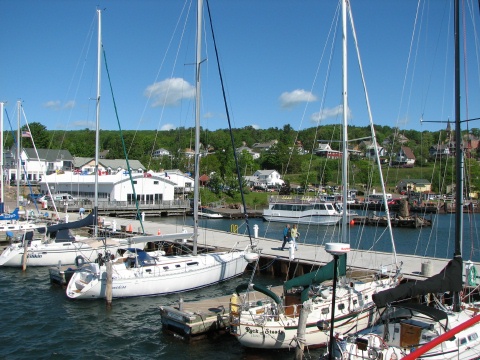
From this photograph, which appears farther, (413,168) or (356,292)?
(413,168)

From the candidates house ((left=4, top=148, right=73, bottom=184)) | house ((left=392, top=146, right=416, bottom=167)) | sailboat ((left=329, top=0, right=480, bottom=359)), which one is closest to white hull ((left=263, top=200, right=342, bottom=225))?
sailboat ((left=329, top=0, right=480, bottom=359))

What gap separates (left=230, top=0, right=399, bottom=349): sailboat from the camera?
50.7 ft

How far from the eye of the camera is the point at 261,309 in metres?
16.4

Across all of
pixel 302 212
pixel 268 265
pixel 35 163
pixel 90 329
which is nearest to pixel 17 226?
pixel 268 265

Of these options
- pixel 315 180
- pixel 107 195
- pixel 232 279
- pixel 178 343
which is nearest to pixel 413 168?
pixel 315 180

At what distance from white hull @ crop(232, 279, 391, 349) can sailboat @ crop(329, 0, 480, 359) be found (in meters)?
1.79

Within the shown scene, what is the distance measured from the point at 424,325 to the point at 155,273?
1329cm

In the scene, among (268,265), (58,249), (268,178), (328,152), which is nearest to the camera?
(268,265)

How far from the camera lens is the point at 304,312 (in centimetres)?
1455

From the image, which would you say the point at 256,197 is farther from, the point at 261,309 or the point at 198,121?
the point at 261,309

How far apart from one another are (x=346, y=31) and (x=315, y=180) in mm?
98413

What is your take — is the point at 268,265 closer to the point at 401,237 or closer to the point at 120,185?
the point at 401,237

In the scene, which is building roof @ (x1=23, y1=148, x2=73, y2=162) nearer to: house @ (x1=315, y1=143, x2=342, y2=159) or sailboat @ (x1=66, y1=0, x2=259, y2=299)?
house @ (x1=315, y1=143, x2=342, y2=159)

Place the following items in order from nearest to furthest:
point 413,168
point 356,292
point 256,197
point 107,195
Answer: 1. point 356,292
2. point 107,195
3. point 256,197
4. point 413,168
